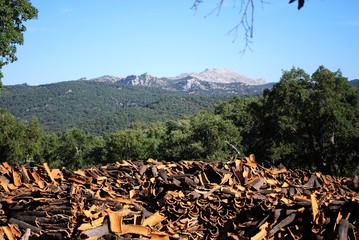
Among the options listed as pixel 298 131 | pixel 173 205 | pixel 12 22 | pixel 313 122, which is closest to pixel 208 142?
pixel 298 131

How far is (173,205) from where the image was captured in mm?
7578

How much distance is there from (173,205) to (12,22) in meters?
13.4

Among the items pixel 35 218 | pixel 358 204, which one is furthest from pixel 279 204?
pixel 35 218

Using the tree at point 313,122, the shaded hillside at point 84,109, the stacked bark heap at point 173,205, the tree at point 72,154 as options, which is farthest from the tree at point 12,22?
the shaded hillside at point 84,109

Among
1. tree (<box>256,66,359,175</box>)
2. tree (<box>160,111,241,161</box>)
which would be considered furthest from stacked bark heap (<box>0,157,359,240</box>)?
tree (<box>160,111,241,161</box>)

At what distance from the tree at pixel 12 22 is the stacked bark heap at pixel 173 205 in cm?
920

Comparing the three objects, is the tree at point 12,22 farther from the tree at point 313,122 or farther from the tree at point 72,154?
the tree at point 72,154

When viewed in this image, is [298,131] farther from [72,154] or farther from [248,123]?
[72,154]

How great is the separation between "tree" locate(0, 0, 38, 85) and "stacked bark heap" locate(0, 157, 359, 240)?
30.2 ft

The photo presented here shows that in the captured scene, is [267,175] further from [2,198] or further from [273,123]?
[273,123]

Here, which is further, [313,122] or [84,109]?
[84,109]

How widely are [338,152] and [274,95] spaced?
5.98 meters

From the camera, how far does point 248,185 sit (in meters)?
8.61

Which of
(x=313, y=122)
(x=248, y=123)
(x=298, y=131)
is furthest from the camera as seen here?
(x=248, y=123)
